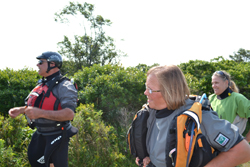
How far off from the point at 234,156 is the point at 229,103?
8.55ft

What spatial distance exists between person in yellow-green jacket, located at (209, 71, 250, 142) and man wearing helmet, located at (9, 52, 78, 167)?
2.86 meters

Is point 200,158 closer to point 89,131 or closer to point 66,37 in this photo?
point 89,131

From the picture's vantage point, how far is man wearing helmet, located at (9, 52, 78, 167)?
9.52 ft

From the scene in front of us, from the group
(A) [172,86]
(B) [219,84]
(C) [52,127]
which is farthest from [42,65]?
(B) [219,84]

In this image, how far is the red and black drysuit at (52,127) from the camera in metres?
2.99

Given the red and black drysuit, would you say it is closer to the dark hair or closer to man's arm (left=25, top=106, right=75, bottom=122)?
man's arm (left=25, top=106, right=75, bottom=122)

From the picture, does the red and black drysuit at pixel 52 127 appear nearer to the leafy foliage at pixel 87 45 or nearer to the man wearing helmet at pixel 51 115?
the man wearing helmet at pixel 51 115

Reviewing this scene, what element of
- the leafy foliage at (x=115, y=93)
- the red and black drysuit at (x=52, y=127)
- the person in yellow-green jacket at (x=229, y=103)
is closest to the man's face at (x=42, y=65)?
the red and black drysuit at (x=52, y=127)

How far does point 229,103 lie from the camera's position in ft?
13.2

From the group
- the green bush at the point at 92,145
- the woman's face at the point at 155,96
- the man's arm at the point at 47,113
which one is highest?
the woman's face at the point at 155,96

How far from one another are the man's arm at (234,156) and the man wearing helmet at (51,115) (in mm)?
2001

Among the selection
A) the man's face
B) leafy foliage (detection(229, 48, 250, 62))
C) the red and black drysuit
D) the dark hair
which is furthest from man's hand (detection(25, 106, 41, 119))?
leafy foliage (detection(229, 48, 250, 62))

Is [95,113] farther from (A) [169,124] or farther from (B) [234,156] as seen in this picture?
(B) [234,156]

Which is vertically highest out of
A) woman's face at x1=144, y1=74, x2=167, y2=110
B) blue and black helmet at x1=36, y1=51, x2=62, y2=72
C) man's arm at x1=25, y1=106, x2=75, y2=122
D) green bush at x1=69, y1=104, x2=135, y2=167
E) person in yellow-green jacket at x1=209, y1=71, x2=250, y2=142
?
blue and black helmet at x1=36, y1=51, x2=62, y2=72
